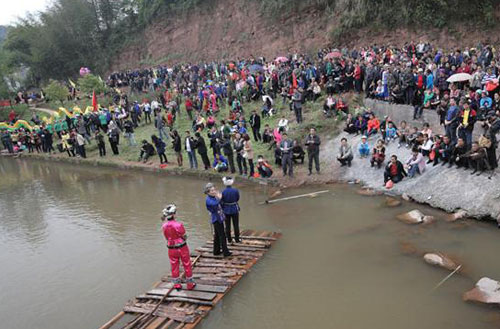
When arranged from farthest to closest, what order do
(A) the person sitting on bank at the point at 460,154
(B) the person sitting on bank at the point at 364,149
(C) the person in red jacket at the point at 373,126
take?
(C) the person in red jacket at the point at 373,126 < (B) the person sitting on bank at the point at 364,149 < (A) the person sitting on bank at the point at 460,154

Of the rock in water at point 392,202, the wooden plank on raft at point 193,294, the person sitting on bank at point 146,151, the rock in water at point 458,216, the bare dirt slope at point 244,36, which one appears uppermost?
the bare dirt slope at point 244,36

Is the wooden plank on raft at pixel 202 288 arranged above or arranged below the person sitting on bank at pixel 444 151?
below

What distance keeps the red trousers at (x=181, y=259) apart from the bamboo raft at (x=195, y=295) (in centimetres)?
23

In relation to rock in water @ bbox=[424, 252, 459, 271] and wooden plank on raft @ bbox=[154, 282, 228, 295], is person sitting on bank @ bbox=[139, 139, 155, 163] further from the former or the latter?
rock in water @ bbox=[424, 252, 459, 271]

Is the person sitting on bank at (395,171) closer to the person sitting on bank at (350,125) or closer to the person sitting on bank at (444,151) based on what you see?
the person sitting on bank at (444,151)

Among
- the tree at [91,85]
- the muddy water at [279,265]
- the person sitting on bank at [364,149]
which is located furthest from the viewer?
the tree at [91,85]

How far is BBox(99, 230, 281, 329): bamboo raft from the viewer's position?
704 cm

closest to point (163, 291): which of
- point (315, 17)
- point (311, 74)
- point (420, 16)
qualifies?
point (311, 74)

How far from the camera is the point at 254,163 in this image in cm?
1541

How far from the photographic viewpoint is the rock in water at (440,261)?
7875 mm

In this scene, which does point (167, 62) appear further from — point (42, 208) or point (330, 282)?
point (330, 282)

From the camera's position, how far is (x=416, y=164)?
1188cm

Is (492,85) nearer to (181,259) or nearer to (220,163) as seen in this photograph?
(220,163)

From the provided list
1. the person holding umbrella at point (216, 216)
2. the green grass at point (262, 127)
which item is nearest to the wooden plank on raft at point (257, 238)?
the person holding umbrella at point (216, 216)
